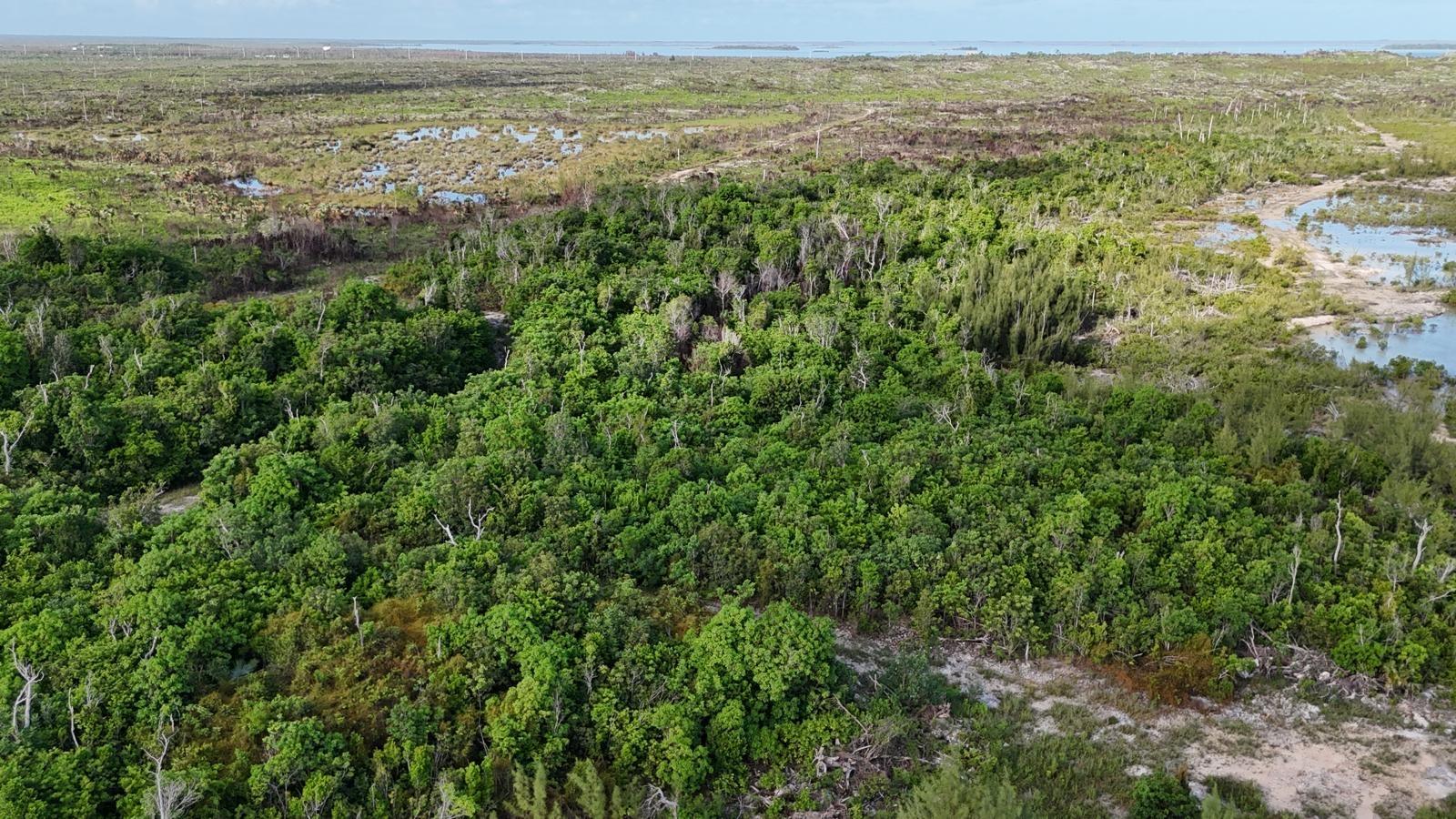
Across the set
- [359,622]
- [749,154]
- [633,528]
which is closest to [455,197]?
[749,154]

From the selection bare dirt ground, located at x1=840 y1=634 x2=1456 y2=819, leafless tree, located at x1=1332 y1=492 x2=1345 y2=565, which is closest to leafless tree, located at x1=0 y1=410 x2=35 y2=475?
bare dirt ground, located at x1=840 y1=634 x2=1456 y2=819

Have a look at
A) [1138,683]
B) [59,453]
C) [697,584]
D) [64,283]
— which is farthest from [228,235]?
[1138,683]

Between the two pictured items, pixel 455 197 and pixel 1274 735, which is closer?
pixel 1274 735

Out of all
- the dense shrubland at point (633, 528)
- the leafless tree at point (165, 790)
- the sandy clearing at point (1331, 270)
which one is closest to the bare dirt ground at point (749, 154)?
the dense shrubland at point (633, 528)

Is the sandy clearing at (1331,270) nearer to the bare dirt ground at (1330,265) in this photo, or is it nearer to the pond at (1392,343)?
the bare dirt ground at (1330,265)

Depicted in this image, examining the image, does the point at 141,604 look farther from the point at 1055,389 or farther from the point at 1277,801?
the point at 1055,389

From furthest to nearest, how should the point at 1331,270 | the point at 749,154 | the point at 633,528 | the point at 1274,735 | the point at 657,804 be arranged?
the point at 749,154 → the point at 1331,270 → the point at 633,528 → the point at 1274,735 → the point at 657,804

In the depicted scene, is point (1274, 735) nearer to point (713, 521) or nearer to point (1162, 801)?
point (1162, 801)
